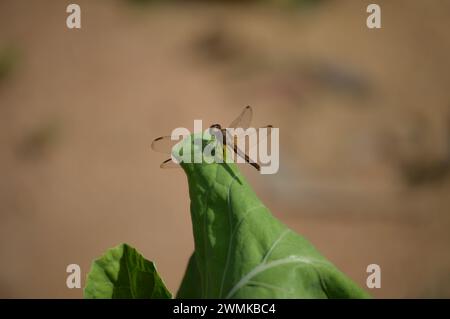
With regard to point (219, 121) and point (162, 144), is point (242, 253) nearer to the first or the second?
point (162, 144)

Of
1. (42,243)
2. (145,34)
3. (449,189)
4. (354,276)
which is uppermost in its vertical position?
(145,34)

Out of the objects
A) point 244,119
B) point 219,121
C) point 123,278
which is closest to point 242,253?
point 123,278

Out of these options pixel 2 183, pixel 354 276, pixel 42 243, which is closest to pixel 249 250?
pixel 354 276

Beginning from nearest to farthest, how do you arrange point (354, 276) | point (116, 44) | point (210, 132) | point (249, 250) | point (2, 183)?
1. point (249, 250)
2. point (210, 132)
3. point (354, 276)
4. point (2, 183)
5. point (116, 44)

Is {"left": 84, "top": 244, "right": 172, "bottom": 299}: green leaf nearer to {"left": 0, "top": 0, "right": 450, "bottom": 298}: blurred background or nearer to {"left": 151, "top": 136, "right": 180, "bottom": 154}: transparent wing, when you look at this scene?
{"left": 151, "top": 136, "right": 180, "bottom": 154}: transparent wing

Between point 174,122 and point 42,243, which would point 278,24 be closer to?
point 174,122

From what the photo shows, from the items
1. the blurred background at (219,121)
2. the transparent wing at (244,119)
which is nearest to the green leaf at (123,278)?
the transparent wing at (244,119)
